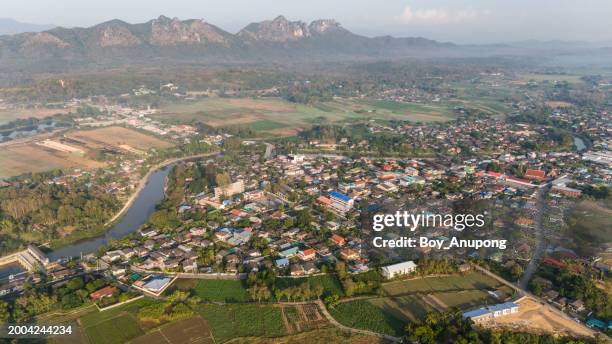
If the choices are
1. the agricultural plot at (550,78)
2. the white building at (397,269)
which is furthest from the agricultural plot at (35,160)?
the agricultural plot at (550,78)

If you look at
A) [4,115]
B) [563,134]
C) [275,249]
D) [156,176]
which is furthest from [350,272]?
[4,115]

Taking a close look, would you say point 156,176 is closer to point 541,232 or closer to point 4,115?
point 541,232

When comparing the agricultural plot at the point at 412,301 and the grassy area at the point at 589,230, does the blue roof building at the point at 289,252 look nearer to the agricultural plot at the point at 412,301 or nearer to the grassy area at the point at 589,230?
the agricultural plot at the point at 412,301

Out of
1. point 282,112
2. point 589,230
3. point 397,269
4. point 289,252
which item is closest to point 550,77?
point 282,112

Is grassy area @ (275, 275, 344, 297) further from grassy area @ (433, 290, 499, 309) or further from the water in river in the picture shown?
the water in river

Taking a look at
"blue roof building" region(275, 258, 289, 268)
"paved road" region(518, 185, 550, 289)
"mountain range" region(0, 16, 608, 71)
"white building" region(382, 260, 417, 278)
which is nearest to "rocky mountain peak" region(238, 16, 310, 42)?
"mountain range" region(0, 16, 608, 71)

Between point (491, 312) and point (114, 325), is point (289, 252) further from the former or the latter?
point (491, 312)
